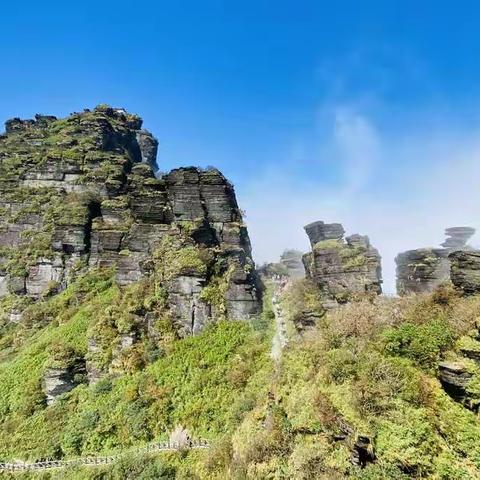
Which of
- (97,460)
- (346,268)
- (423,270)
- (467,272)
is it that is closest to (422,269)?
(423,270)

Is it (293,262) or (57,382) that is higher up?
(293,262)

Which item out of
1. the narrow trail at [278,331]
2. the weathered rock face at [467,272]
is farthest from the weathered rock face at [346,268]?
the weathered rock face at [467,272]

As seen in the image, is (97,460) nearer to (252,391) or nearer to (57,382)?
(57,382)

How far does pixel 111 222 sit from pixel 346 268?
77.2 ft

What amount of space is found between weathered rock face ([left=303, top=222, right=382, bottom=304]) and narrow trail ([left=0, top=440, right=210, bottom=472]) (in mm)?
14584

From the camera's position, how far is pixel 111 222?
42.0 metres

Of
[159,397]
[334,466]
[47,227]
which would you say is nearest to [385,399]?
[334,466]

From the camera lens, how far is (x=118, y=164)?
52406mm

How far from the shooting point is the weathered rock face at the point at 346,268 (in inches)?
1256

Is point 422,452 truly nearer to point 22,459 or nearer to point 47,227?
point 22,459

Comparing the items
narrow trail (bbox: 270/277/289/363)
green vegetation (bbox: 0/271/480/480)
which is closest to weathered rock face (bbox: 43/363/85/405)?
green vegetation (bbox: 0/271/480/480)

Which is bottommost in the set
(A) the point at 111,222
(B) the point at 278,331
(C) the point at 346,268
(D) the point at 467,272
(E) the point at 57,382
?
(E) the point at 57,382

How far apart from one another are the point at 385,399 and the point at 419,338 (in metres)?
3.36

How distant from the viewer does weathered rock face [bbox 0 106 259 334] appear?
108 ft
